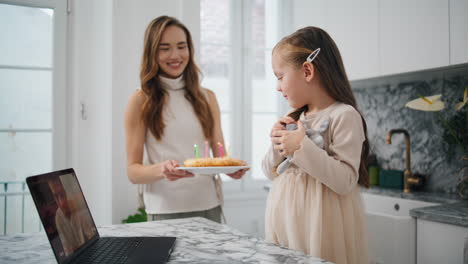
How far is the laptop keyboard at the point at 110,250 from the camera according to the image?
80cm

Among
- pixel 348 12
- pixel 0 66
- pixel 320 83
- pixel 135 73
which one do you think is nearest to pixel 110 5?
pixel 135 73

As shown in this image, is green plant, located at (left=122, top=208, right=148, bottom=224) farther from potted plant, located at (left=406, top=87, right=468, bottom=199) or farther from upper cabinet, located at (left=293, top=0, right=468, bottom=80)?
potted plant, located at (left=406, top=87, right=468, bottom=199)

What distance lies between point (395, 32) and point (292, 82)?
1.32 metres

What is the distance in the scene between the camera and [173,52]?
169 centimetres

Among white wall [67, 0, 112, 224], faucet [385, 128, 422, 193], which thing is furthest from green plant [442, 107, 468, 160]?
white wall [67, 0, 112, 224]

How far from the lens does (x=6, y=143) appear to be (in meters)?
2.73

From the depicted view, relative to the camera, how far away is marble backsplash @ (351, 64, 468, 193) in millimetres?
2279

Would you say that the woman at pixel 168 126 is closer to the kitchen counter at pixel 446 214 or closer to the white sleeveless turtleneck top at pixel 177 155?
the white sleeveless turtleneck top at pixel 177 155

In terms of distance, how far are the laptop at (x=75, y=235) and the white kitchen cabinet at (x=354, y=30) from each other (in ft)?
6.26

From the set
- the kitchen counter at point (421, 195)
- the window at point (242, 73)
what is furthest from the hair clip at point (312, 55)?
the window at point (242, 73)

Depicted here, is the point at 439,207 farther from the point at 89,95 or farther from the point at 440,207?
the point at 89,95

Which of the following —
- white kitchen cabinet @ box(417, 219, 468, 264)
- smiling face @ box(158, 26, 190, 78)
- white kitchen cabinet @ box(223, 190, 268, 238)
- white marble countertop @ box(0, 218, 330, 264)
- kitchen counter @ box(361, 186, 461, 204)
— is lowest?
white kitchen cabinet @ box(223, 190, 268, 238)

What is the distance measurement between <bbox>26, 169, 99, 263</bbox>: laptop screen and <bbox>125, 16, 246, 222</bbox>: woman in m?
0.63

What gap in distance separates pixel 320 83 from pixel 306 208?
1.33ft
